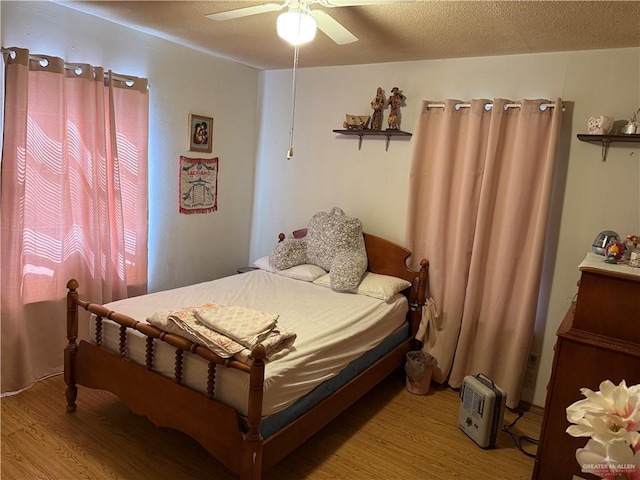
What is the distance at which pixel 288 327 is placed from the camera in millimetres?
2588

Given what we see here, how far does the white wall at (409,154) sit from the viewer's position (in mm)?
2832

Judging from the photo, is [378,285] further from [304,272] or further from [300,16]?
→ [300,16]

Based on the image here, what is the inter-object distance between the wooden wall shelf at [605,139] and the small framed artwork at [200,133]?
9.39ft

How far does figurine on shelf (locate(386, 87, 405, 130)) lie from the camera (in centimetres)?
351

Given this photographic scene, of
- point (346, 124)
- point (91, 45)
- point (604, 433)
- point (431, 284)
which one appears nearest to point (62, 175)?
point (91, 45)

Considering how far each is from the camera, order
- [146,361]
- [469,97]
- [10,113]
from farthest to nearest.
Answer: [469,97] → [10,113] → [146,361]

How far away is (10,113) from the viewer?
2.62 meters

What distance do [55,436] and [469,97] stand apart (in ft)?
11.3

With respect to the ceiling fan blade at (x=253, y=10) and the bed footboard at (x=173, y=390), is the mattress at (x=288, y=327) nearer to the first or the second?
the bed footboard at (x=173, y=390)

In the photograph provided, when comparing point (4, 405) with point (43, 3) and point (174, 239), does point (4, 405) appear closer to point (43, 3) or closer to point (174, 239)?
point (174, 239)

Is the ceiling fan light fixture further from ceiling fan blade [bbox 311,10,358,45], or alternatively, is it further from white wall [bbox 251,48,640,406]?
white wall [bbox 251,48,640,406]

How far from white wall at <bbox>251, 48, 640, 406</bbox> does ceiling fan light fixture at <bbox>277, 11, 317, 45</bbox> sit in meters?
1.71

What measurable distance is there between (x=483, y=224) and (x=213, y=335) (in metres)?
2.04

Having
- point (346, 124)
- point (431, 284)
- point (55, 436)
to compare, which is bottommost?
point (55, 436)
